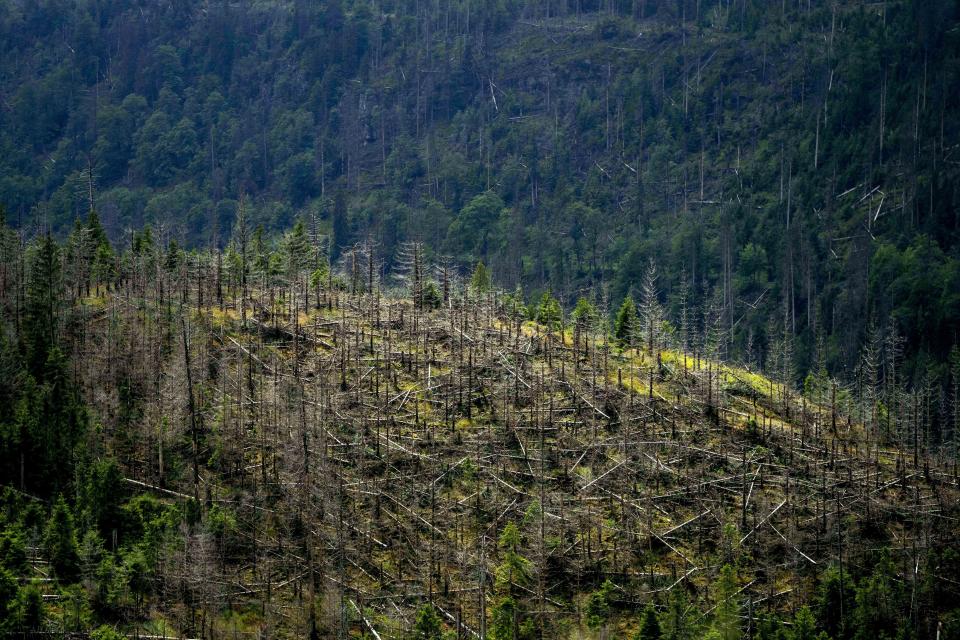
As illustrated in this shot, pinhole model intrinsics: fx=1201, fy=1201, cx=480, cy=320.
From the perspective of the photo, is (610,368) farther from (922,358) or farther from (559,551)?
(922,358)

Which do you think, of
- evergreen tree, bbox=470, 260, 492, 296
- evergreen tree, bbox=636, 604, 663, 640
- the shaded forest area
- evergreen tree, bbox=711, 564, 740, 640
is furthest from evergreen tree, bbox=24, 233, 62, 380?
evergreen tree, bbox=711, 564, 740, 640

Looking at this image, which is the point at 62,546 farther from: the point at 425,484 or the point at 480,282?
the point at 480,282

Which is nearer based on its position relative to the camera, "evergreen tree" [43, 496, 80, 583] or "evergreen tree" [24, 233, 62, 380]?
"evergreen tree" [43, 496, 80, 583]

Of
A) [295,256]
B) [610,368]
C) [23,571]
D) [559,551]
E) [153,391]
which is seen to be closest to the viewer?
[23,571]

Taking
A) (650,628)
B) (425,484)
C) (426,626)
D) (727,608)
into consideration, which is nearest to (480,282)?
(425,484)

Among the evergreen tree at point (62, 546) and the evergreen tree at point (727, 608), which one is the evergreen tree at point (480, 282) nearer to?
the evergreen tree at point (727, 608)

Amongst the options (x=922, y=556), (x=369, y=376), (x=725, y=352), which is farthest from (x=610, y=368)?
(x=725, y=352)

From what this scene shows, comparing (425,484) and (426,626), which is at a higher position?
(425,484)

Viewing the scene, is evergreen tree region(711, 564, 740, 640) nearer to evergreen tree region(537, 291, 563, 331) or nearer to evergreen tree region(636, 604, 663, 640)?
evergreen tree region(636, 604, 663, 640)
